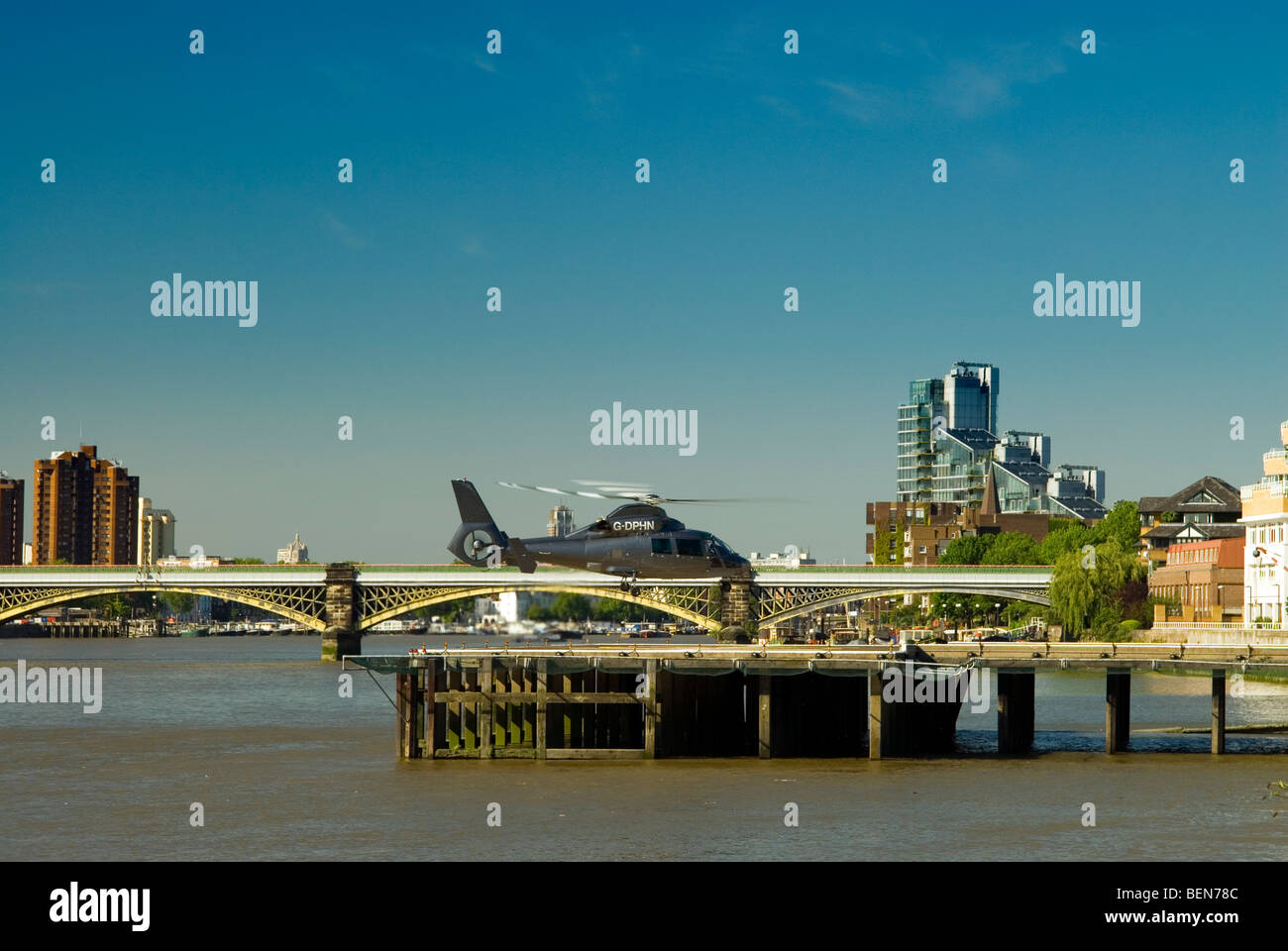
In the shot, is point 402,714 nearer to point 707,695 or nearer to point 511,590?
point 707,695

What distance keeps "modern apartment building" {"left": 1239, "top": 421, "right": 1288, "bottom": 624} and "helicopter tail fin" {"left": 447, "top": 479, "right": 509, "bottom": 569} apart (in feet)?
185

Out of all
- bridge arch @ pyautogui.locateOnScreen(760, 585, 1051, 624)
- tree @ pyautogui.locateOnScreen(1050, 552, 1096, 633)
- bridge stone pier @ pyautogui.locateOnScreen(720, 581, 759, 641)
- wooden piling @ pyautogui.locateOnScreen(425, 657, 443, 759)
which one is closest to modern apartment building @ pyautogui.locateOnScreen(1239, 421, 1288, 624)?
tree @ pyautogui.locateOnScreen(1050, 552, 1096, 633)

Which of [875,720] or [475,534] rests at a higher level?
[475,534]

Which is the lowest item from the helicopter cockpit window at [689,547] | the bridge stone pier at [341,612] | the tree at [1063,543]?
the bridge stone pier at [341,612]

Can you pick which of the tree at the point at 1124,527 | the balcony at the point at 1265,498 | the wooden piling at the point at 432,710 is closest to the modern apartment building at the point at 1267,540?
the balcony at the point at 1265,498

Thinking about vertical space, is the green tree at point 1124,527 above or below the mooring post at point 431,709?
above

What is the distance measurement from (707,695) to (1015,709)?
10.9m

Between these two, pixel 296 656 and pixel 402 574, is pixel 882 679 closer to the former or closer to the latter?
pixel 402 574

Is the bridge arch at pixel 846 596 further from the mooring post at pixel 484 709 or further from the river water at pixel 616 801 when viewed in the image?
the mooring post at pixel 484 709

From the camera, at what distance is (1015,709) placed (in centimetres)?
6506

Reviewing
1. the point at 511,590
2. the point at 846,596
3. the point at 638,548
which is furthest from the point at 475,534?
the point at 846,596

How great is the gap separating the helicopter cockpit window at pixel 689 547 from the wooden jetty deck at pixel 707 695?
3.26m

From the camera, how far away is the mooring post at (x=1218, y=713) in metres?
62.4

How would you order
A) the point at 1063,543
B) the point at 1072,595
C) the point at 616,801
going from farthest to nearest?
the point at 1063,543
the point at 1072,595
the point at 616,801
